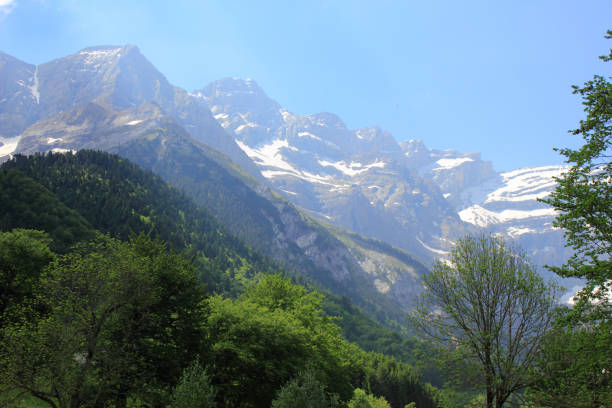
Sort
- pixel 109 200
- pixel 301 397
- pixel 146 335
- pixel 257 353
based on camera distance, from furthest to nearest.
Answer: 1. pixel 109 200
2. pixel 257 353
3. pixel 146 335
4. pixel 301 397

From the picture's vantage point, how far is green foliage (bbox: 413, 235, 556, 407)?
21.1 meters

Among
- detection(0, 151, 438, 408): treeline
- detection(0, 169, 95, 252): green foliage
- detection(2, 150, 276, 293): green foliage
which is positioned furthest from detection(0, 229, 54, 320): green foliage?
detection(2, 150, 276, 293): green foliage

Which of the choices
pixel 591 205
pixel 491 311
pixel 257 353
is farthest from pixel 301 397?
pixel 591 205

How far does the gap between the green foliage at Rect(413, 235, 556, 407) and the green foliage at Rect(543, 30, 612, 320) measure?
506cm

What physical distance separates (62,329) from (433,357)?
83.8 ft

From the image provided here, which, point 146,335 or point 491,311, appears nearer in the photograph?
point 491,311

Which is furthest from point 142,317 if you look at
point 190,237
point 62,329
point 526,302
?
point 190,237

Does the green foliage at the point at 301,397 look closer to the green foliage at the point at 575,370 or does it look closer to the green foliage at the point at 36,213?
the green foliage at the point at 575,370

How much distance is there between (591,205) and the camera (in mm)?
16859

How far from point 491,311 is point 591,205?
911 centimetres

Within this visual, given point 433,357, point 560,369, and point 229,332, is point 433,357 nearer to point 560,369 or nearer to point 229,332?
point 560,369

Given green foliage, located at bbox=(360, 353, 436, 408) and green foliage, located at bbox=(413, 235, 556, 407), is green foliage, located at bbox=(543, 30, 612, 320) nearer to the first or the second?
green foliage, located at bbox=(413, 235, 556, 407)

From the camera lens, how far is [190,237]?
197125 mm

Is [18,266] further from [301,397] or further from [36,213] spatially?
[36,213]
